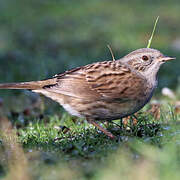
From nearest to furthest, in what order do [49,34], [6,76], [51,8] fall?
[6,76] < [49,34] < [51,8]

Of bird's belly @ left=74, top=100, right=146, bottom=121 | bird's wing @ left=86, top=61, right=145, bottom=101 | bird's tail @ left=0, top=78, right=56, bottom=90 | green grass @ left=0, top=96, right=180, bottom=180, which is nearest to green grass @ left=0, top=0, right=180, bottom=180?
green grass @ left=0, top=96, right=180, bottom=180

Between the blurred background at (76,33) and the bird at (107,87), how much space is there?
392cm

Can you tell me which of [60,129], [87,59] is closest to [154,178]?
[60,129]

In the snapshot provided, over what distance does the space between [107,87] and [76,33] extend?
1035cm

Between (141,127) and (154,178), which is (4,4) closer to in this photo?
(141,127)

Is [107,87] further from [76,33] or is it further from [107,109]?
[76,33]

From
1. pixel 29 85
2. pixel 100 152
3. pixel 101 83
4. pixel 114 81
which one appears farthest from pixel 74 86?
pixel 100 152

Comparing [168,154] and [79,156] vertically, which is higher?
[168,154]

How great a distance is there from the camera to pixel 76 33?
15.8 m

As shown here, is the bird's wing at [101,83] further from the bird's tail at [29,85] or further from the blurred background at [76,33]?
the blurred background at [76,33]

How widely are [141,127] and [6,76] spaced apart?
559 cm

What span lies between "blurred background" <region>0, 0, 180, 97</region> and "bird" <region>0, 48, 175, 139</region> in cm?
392

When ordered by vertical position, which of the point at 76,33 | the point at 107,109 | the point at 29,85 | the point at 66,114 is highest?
the point at 29,85

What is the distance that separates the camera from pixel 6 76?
34.5 feet
